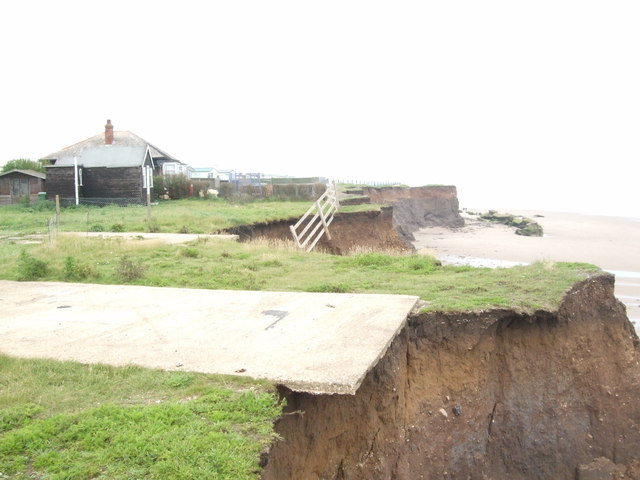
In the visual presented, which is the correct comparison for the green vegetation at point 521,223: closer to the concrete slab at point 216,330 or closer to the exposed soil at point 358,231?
the exposed soil at point 358,231

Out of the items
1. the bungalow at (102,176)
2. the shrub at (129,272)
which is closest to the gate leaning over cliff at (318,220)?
the shrub at (129,272)

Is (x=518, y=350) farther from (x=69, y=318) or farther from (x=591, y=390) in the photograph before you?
(x=69, y=318)

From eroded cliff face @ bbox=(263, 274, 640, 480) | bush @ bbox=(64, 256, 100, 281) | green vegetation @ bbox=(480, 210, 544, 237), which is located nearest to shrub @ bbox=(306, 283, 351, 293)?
eroded cliff face @ bbox=(263, 274, 640, 480)

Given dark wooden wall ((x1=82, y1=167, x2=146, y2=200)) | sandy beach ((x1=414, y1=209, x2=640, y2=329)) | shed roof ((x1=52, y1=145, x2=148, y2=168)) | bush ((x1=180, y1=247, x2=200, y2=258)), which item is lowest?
sandy beach ((x1=414, y1=209, x2=640, y2=329))

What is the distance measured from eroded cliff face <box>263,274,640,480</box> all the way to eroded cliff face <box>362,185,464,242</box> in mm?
37906

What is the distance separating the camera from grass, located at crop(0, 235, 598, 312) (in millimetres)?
9359

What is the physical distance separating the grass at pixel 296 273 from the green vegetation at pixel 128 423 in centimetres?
408

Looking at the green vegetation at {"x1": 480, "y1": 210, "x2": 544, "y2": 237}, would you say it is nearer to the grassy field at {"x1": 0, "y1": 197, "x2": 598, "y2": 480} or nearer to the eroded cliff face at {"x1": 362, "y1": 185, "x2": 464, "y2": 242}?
the eroded cliff face at {"x1": 362, "y1": 185, "x2": 464, "y2": 242}

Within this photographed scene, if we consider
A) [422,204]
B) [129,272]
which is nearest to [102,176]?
[129,272]

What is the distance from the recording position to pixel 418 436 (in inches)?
297

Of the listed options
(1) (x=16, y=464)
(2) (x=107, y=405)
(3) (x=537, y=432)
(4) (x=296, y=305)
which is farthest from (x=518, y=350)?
(1) (x=16, y=464)

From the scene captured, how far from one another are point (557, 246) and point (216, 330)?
111ft

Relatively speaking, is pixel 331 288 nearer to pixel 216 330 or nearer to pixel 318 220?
pixel 216 330

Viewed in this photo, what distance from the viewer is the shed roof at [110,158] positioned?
3647 centimetres
